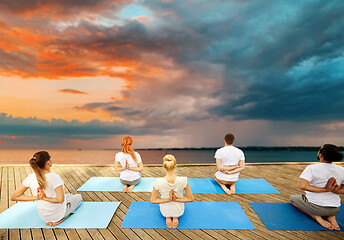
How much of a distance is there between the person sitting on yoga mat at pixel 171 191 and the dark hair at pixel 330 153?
68.9 inches

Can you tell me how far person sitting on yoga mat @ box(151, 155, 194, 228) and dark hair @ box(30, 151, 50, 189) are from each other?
4.20 feet

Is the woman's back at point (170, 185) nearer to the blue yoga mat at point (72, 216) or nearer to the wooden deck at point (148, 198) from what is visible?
the wooden deck at point (148, 198)

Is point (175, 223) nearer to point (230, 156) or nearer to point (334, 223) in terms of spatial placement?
point (230, 156)

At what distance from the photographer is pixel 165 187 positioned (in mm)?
1996

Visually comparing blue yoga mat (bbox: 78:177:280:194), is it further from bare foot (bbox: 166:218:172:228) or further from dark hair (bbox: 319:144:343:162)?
dark hair (bbox: 319:144:343:162)

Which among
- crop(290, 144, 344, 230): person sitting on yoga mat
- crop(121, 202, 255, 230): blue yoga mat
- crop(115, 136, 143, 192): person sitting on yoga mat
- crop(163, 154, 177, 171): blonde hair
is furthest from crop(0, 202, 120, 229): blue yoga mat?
crop(290, 144, 344, 230): person sitting on yoga mat

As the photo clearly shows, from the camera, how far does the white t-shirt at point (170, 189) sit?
1990mm

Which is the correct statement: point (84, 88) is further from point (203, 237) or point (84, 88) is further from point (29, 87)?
point (203, 237)

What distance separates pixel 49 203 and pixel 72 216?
1.54 ft

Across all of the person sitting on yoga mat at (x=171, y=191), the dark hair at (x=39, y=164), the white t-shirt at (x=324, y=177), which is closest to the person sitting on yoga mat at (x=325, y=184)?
the white t-shirt at (x=324, y=177)

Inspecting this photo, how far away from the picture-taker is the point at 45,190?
1935 mm

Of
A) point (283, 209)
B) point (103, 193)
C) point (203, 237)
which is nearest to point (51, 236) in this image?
point (103, 193)

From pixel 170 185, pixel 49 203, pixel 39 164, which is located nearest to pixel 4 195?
pixel 49 203

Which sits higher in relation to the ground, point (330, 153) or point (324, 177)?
point (330, 153)
